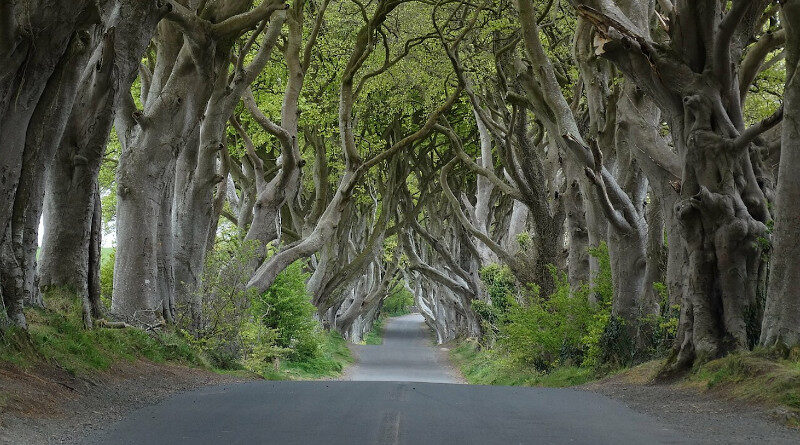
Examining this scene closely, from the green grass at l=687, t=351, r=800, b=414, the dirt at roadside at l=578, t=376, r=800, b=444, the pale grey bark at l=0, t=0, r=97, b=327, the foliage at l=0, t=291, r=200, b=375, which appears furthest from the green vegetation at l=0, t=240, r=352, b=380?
the green grass at l=687, t=351, r=800, b=414

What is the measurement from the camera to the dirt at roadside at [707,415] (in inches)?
291

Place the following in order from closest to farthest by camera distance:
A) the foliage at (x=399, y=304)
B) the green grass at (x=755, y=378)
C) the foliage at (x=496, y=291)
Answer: the green grass at (x=755, y=378)
the foliage at (x=496, y=291)
the foliage at (x=399, y=304)

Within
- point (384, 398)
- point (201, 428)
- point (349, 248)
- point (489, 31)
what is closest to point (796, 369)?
point (384, 398)

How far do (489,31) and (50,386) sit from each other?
16.8 m

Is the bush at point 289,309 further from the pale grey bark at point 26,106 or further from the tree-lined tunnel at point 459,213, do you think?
the pale grey bark at point 26,106

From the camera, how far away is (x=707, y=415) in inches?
350

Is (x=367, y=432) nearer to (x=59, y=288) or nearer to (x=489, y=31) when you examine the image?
(x=59, y=288)

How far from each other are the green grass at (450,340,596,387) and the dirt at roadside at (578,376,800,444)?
4737 millimetres

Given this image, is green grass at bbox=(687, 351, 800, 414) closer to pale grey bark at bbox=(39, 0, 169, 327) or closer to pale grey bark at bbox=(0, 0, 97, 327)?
pale grey bark at bbox=(0, 0, 97, 327)

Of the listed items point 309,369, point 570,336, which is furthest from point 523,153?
point 309,369

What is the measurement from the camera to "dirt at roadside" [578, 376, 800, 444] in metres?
7.40

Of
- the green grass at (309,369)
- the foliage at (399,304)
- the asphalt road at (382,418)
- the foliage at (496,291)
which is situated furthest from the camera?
the foliage at (399,304)

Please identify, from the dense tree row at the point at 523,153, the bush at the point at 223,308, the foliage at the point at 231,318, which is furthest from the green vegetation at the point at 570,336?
the bush at the point at 223,308

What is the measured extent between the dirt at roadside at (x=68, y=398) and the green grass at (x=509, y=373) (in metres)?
7.63
